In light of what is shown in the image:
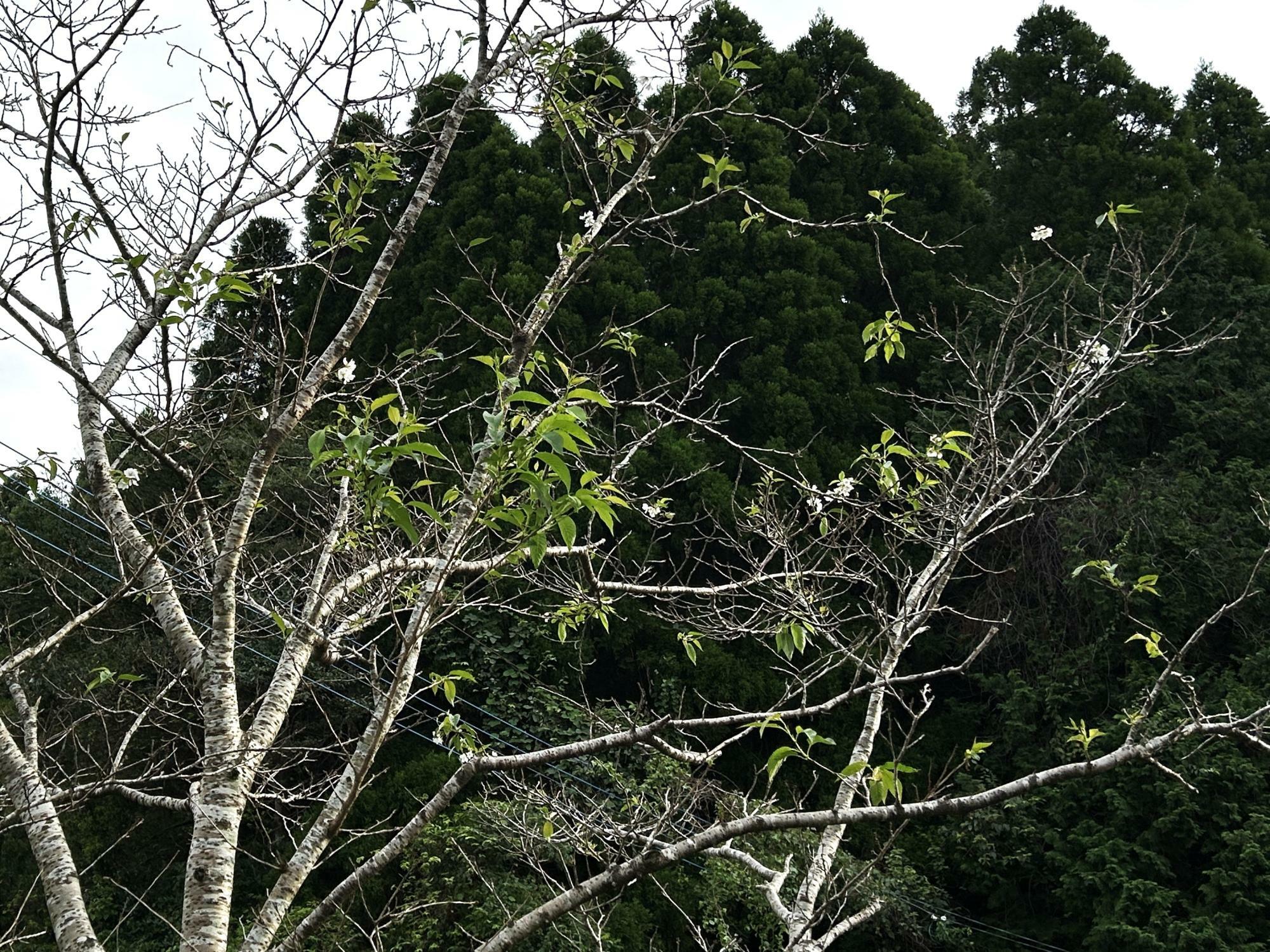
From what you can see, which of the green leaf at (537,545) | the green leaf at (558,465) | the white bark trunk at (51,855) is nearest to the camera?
the green leaf at (558,465)

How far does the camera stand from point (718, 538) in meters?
6.71

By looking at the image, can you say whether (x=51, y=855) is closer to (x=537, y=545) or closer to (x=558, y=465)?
(x=537, y=545)

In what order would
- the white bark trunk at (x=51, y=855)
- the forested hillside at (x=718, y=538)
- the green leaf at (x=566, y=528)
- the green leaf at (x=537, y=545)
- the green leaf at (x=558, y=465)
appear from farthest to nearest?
the forested hillside at (x=718, y=538) → the white bark trunk at (x=51, y=855) → the green leaf at (x=537, y=545) → the green leaf at (x=566, y=528) → the green leaf at (x=558, y=465)

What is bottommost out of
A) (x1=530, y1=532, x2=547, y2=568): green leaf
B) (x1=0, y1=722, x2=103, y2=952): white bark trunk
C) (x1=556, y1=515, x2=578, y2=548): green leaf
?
(x1=0, y1=722, x2=103, y2=952): white bark trunk

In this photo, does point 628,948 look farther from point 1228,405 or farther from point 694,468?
point 1228,405

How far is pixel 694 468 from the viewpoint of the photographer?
28.8 feet

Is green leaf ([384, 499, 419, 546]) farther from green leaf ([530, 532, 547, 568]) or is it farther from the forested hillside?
green leaf ([530, 532, 547, 568])

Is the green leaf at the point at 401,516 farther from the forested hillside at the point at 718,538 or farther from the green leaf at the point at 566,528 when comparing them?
the green leaf at the point at 566,528

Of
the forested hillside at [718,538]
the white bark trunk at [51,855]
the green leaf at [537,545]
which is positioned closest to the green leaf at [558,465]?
the forested hillside at [718,538]

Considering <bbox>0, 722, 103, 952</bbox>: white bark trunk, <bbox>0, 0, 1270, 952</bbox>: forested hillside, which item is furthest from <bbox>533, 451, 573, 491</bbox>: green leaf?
<bbox>0, 722, 103, 952</bbox>: white bark trunk

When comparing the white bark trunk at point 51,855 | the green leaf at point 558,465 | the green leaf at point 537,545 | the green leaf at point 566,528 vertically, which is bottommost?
the white bark trunk at point 51,855

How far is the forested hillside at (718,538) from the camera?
2646 millimetres

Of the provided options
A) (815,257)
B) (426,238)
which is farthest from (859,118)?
(426,238)

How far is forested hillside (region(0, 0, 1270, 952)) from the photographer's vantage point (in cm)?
265
